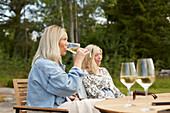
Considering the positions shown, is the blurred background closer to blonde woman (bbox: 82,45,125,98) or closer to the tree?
the tree

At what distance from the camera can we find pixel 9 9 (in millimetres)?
16516

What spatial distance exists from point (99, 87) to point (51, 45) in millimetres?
1369

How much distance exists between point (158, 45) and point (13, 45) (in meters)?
10.4

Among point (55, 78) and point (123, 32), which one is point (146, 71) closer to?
point (55, 78)

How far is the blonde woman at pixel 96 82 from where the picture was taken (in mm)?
3276

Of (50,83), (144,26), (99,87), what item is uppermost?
(144,26)

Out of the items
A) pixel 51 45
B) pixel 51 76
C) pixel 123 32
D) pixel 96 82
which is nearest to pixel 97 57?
pixel 96 82

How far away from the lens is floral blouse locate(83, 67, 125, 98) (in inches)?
128

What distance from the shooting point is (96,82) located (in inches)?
132

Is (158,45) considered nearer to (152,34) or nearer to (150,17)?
(152,34)

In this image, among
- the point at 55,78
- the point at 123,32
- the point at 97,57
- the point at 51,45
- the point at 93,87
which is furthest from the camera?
the point at 123,32

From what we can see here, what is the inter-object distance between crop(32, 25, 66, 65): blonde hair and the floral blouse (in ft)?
3.94

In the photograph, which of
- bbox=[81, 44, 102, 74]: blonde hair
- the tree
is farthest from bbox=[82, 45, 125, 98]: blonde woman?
the tree

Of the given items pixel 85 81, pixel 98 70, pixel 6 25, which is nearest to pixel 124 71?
pixel 85 81
